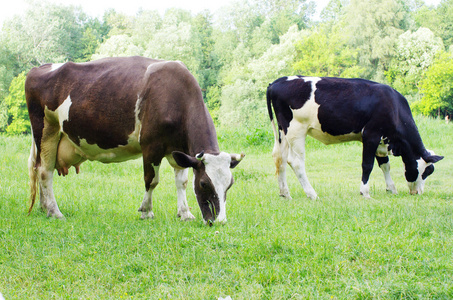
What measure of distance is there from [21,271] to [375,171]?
423 inches

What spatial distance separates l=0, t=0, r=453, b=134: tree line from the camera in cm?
4856

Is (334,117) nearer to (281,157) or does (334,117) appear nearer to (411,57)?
(281,157)

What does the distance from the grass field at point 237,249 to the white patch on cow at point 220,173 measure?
26 centimetres

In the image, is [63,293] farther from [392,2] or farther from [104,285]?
[392,2]

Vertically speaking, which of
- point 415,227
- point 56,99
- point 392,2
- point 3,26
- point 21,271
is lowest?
point 3,26

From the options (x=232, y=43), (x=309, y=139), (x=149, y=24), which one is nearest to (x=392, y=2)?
(x=232, y=43)

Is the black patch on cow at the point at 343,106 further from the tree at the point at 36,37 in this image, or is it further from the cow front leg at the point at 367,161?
the tree at the point at 36,37

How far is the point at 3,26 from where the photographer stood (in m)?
59.2

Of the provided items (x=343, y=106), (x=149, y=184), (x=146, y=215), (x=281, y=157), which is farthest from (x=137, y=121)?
(x=343, y=106)

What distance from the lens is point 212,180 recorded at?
5309 millimetres

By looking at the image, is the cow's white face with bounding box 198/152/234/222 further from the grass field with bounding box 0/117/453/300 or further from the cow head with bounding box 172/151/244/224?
the grass field with bounding box 0/117/453/300

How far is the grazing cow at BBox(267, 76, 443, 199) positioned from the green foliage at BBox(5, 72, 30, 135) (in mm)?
49508

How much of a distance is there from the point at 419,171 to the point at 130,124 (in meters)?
5.61

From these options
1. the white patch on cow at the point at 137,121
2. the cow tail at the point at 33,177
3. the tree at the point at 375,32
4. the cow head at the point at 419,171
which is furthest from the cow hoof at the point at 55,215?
the tree at the point at 375,32
